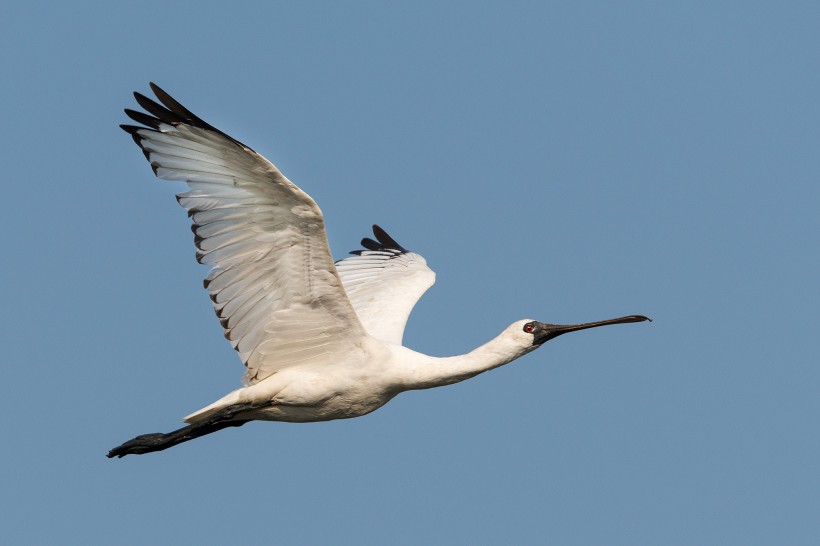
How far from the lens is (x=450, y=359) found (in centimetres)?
1864

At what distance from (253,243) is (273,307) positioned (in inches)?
39.6

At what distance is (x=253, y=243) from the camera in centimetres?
1786

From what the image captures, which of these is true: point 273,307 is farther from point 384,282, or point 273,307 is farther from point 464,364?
point 384,282

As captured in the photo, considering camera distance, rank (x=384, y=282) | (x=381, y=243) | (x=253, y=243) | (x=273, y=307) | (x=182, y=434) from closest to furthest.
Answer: (x=253, y=243) < (x=273, y=307) < (x=182, y=434) < (x=384, y=282) < (x=381, y=243)

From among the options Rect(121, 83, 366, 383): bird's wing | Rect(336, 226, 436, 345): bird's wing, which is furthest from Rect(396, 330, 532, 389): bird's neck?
Rect(336, 226, 436, 345): bird's wing

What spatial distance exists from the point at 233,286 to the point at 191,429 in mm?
2137

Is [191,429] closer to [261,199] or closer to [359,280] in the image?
[261,199]

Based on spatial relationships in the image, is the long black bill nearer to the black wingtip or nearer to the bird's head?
the bird's head

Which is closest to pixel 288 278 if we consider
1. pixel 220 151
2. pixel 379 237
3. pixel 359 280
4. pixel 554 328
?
pixel 220 151

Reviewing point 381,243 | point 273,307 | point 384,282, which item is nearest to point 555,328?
point 273,307

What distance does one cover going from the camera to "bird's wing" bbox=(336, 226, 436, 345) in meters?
21.7

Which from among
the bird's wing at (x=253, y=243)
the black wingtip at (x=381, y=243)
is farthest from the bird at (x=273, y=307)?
the black wingtip at (x=381, y=243)

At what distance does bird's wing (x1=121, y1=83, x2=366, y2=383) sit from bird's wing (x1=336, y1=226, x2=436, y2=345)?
2.69 metres

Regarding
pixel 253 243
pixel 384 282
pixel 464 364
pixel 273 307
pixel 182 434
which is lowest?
pixel 182 434
